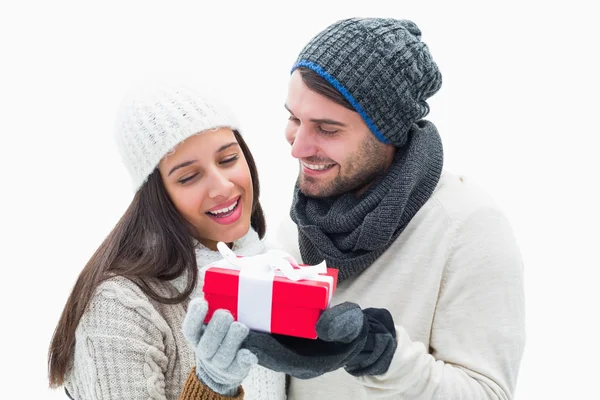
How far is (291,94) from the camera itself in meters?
→ 2.09

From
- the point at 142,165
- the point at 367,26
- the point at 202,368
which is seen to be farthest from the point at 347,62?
the point at 202,368

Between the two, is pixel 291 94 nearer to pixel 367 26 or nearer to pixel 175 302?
pixel 367 26

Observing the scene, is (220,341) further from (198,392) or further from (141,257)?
(141,257)

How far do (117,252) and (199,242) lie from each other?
0.97ft

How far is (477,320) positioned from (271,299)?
0.76 metres

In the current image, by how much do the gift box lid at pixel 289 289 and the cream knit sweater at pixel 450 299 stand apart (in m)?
0.36

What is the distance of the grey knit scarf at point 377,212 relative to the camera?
75.0 inches

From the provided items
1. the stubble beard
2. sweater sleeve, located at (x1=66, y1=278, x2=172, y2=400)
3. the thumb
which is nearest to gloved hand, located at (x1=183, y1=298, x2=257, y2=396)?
the thumb

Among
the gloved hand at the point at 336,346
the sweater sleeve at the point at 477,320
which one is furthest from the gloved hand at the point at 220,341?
the sweater sleeve at the point at 477,320

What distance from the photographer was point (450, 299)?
6.18 feet

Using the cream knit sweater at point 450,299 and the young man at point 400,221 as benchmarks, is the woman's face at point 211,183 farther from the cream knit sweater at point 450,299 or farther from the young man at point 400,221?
the cream knit sweater at point 450,299

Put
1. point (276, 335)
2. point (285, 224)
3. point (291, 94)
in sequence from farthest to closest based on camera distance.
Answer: point (285, 224) → point (291, 94) → point (276, 335)

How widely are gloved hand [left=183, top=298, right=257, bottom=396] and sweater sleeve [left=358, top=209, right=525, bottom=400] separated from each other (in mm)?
469

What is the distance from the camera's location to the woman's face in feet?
6.37
